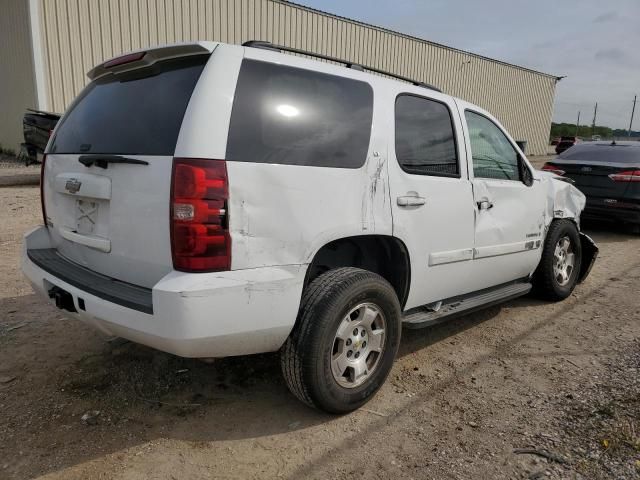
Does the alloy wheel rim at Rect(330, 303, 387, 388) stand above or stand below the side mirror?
below

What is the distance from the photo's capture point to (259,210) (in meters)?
2.31

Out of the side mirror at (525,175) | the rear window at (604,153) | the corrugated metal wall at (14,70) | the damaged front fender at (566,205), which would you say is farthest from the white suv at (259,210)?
the corrugated metal wall at (14,70)

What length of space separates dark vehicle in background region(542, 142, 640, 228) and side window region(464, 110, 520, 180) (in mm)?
4012

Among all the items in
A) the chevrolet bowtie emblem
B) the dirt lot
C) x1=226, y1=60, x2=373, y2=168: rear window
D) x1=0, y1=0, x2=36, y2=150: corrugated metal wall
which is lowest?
the dirt lot

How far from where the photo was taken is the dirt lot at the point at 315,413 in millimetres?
2398

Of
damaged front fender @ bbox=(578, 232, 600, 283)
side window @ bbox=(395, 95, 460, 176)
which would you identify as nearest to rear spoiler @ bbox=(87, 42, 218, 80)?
side window @ bbox=(395, 95, 460, 176)

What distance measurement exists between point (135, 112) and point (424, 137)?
1779 millimetres

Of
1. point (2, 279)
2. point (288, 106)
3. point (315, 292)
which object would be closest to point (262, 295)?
point (315, 292)

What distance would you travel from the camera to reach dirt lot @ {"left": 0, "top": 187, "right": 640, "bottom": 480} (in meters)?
2.40

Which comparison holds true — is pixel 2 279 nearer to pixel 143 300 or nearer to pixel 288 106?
pixel 143 300

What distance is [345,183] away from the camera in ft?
8.71

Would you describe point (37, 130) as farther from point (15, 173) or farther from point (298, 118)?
point (298, 118)

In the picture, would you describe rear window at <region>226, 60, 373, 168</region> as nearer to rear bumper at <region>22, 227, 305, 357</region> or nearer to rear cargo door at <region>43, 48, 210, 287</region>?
rear cargo door at <region>43, 48, 210, 287</region>

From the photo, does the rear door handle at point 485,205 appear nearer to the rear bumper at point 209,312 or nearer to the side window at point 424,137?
the side window at point 424,137
